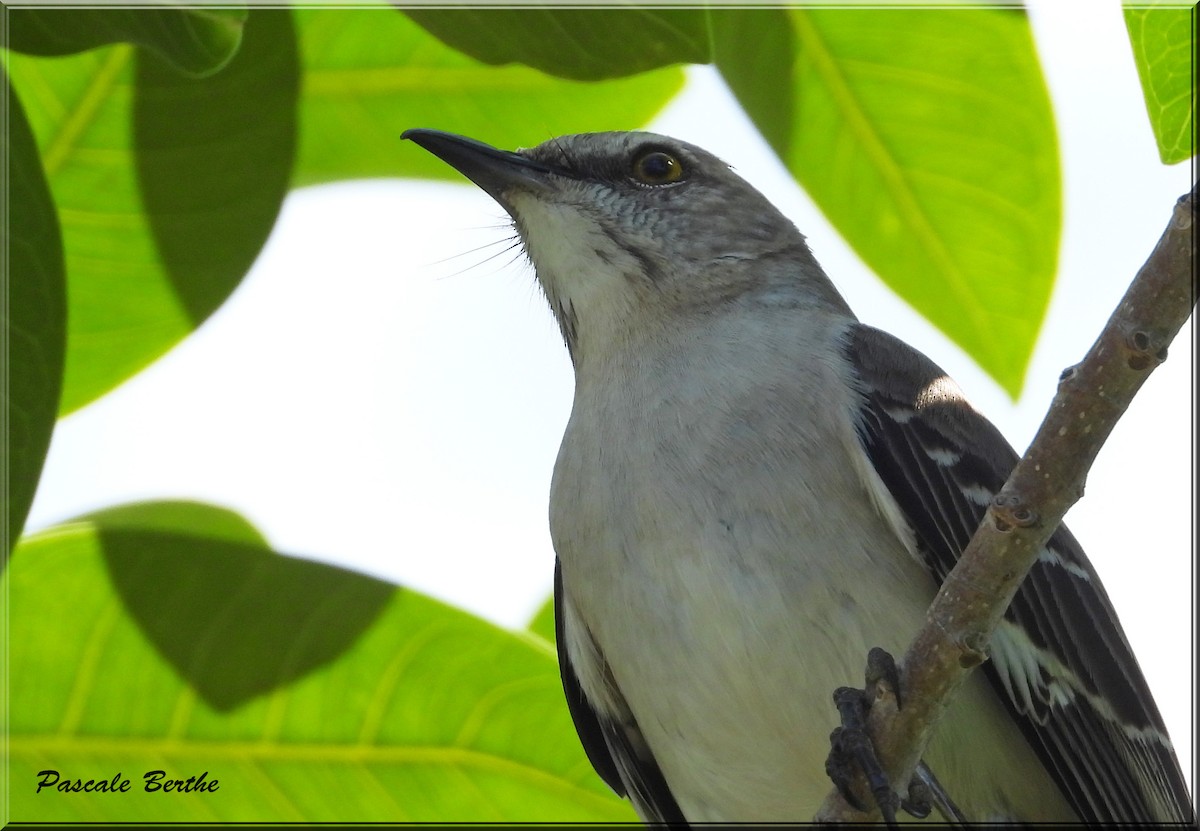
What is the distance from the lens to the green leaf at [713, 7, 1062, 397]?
354cm

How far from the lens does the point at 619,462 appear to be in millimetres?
3984

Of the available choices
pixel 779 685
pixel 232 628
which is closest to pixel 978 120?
pixel 779 685

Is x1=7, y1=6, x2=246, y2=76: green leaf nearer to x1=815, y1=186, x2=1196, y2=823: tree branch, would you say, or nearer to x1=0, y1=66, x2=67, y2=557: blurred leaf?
x1=0, y1=66, x2=67, y2=557: blurred leaf

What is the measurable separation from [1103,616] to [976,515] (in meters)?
0.65

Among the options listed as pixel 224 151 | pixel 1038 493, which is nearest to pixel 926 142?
pixel 1038 493

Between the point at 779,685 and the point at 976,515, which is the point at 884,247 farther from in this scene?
the point at 779,685

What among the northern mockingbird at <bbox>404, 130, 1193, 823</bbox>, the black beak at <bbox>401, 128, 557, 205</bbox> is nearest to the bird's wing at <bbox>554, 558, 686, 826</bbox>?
the northern mockingbird at <bbox>404, 130, 1193, 823</bbox>

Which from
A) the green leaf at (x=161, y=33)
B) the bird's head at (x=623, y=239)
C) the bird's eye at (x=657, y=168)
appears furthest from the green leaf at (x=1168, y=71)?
the bird's eye at (x=657, y=168)

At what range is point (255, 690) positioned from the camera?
366 centimetres

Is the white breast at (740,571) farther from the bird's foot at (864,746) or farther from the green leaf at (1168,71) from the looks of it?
the green leaf at (1168,71)

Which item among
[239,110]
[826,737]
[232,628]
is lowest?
[826,737]

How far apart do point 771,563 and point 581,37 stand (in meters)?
1.53

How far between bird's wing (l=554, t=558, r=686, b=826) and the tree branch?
163 centimetres

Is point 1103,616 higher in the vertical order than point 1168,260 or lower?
lower
